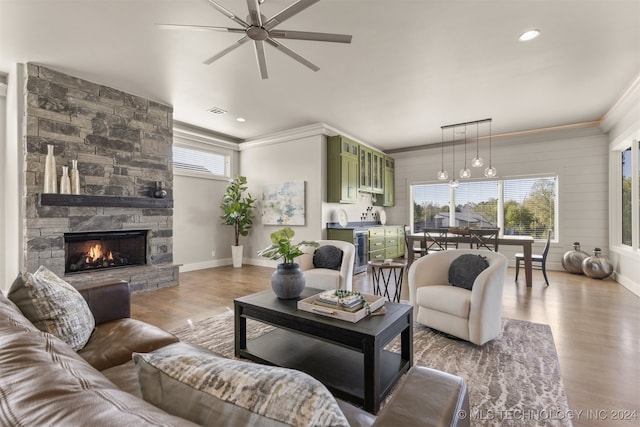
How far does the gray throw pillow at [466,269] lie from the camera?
278 cm

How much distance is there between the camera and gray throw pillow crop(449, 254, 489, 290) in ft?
9.11

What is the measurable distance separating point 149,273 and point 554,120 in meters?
7.31

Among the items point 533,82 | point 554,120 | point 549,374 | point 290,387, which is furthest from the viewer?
point 554,120

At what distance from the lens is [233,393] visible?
555 mm

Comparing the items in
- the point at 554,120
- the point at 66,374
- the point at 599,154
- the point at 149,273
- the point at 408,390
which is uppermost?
the point at 554,120

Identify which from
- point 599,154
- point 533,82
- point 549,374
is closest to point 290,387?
point 549,374

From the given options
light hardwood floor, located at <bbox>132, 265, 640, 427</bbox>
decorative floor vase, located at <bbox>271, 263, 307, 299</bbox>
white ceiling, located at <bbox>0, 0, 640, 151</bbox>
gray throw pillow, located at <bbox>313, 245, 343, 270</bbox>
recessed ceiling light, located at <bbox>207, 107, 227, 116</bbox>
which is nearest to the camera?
light hardwood floor, located at <bbox>132, 265, 640, 427</bbox>

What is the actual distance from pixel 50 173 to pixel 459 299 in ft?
15.4

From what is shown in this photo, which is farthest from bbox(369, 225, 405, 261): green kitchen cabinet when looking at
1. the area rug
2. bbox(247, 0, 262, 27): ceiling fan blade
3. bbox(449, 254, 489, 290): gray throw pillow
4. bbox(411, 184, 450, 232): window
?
bbox(247, 0, 262, 27): ceiling fan blade

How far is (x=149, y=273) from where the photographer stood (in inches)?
173

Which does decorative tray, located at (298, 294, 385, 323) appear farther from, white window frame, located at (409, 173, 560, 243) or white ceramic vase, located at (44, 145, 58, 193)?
white window frame, located at (409, 173, 560, 243)

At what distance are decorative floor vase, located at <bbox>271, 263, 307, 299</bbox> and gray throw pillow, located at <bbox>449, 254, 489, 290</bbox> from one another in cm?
157

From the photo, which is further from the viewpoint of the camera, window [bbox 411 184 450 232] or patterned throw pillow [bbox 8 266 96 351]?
window [bbox 411 184 450 232]

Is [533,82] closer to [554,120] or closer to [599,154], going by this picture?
[554,120]
